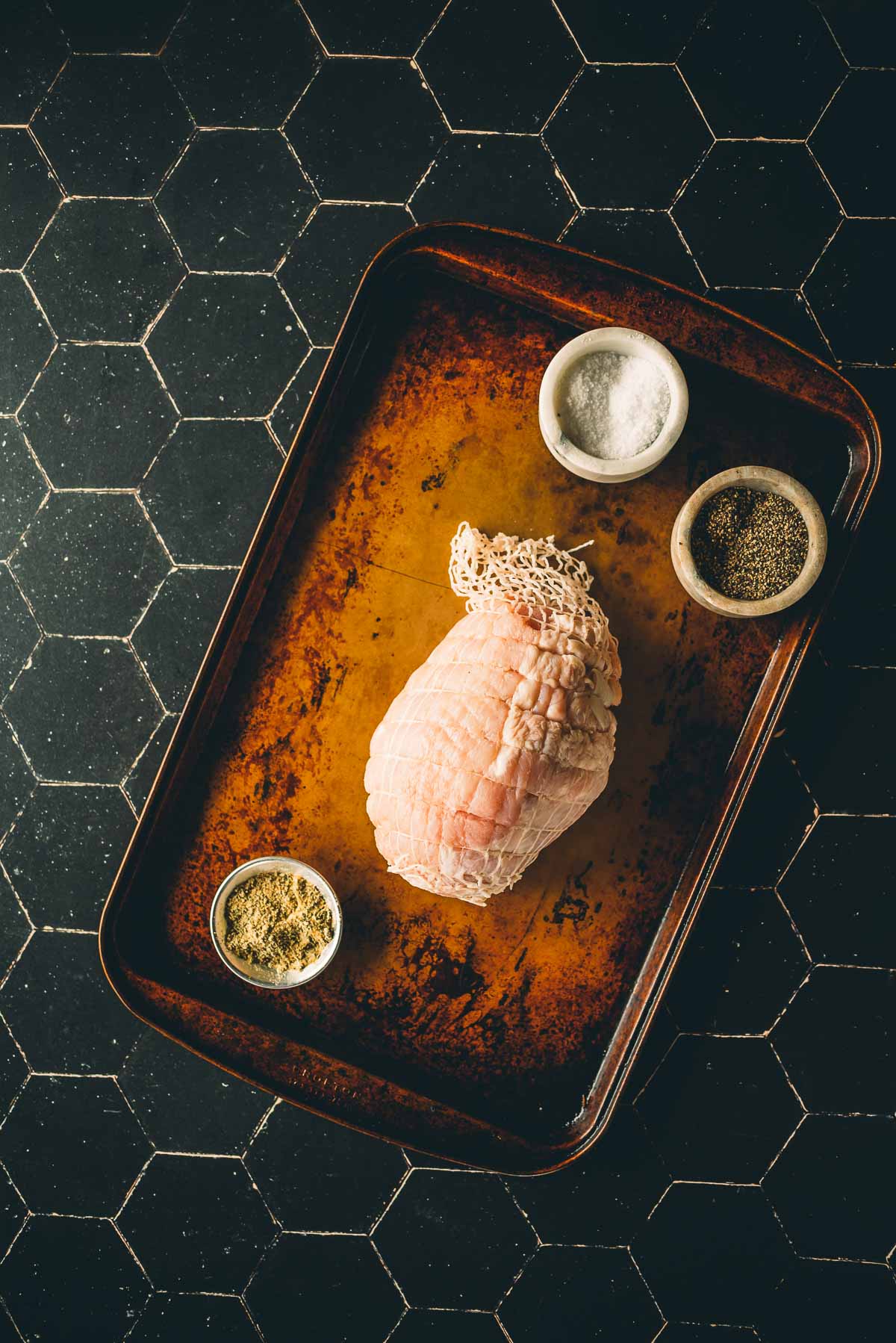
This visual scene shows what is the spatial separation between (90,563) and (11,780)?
0.51 meters

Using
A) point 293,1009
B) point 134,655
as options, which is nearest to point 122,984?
point 293,1009

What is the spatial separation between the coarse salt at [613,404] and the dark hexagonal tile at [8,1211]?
6.54 feet

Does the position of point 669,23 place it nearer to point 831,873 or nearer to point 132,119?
point 132,119

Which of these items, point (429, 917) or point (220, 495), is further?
point (220, 495)

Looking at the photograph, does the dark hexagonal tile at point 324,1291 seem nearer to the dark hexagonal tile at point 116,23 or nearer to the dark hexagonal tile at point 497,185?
the dark hexagonal tile at point 497,185

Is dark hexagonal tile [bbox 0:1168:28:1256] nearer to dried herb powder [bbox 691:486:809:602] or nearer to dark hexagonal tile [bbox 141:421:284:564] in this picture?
dark hexagonal tile [bbox 141:421:284:564]

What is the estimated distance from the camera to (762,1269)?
5.57 feet

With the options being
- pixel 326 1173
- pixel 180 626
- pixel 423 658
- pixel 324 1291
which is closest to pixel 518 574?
pixel 423 658

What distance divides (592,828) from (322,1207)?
1.05m

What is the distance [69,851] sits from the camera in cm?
175

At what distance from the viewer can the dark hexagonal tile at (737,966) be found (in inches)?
65.6

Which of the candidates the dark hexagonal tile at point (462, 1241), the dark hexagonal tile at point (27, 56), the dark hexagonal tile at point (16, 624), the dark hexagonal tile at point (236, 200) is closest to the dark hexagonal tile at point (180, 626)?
the dark hexagonal tile at point (16, 624)

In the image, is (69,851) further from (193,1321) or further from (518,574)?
(518,574)

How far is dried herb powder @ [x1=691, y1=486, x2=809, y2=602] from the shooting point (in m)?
1.36
